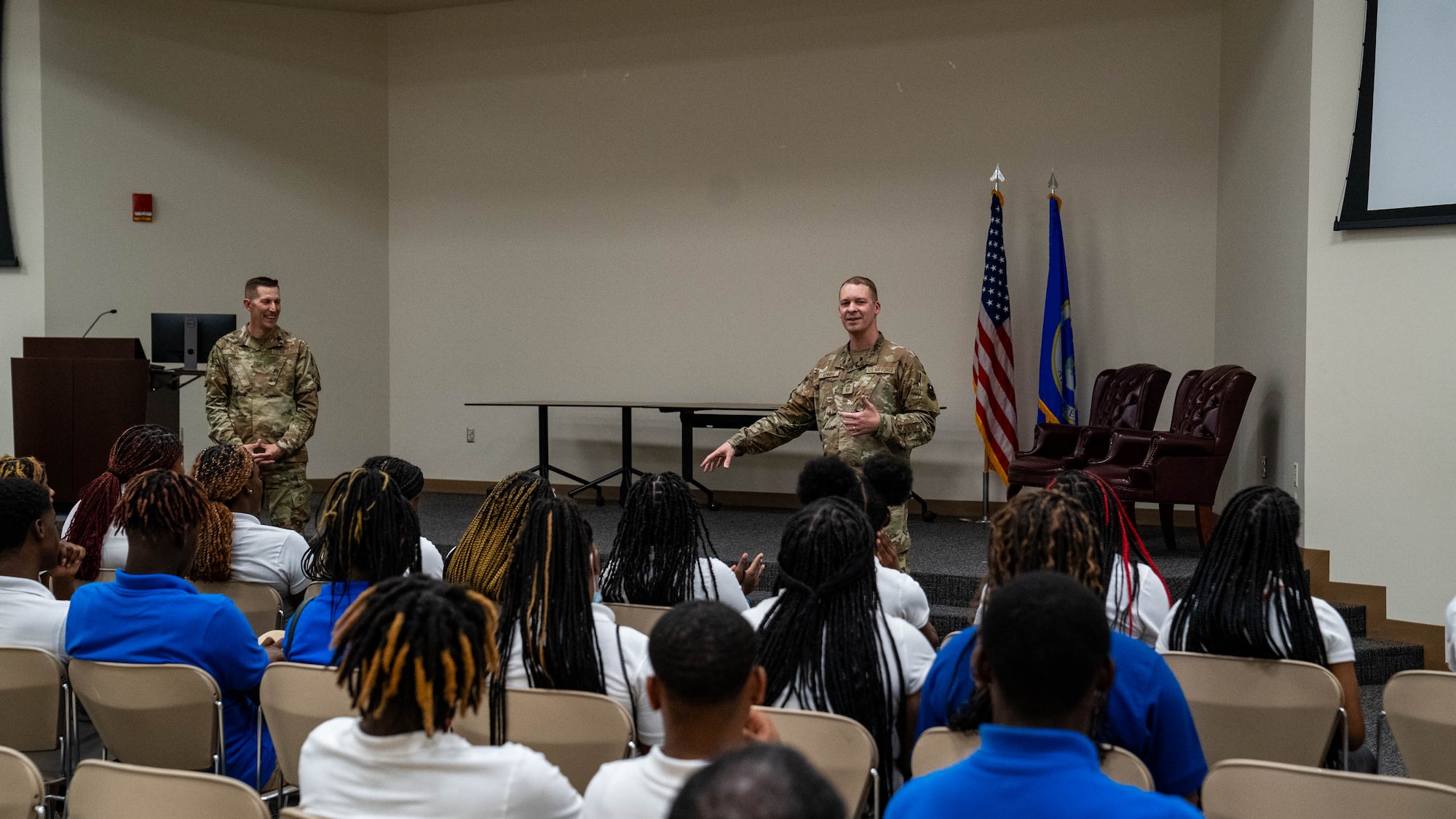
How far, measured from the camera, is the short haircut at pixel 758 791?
0.88 m

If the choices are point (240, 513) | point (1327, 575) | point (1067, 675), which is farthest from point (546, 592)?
point (1327, 575)

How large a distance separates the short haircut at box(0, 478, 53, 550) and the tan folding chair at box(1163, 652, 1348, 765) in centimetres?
253

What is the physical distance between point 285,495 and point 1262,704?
4.39m

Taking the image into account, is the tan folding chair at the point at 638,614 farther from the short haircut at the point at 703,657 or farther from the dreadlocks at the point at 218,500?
the short haircut at the point at 703,657

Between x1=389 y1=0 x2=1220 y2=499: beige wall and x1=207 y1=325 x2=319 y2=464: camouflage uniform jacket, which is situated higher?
x1=389 y1=0 x2=1220 y2=499: beige wall

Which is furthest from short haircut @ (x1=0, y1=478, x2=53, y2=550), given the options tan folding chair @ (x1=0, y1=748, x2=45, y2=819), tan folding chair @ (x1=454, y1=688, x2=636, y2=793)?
tan folding chair @ (x1=454, y1=688, x2=636, y2=793)

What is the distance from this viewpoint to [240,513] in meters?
3.49

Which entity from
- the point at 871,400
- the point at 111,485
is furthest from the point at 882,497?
the point at 111,485

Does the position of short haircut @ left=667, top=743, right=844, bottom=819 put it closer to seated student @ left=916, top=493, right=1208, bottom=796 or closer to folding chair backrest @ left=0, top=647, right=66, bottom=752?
seated student @ left=916, top=493, right=1208, bottom=796

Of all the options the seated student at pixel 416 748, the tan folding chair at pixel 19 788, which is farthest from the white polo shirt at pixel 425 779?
the tan folding chair at pixel 19 788

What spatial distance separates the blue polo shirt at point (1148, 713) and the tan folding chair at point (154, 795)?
3.71 feet

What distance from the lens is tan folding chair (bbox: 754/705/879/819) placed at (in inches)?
76.1

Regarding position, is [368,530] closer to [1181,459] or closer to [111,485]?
[111,485]

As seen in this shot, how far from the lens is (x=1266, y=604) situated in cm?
232
